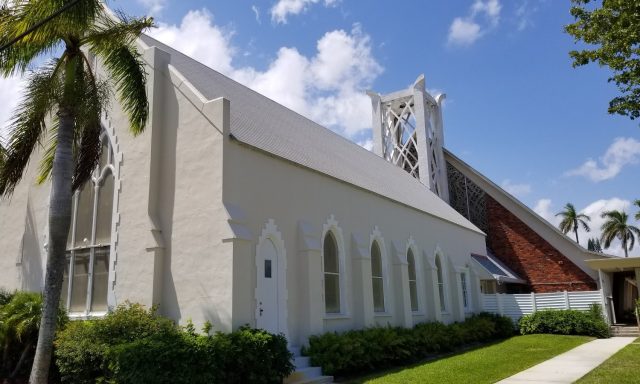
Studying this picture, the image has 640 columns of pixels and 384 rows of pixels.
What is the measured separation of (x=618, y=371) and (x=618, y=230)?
6135 centimetres

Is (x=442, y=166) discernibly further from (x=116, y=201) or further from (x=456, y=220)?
(x=116, y=201)

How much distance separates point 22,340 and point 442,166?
3014cm

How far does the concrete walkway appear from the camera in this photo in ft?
42.9

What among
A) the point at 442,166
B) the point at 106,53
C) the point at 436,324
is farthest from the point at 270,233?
the point at 442,166

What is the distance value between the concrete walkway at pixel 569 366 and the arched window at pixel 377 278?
5890 millimetres

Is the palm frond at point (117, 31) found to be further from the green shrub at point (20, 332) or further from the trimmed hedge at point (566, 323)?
the trimmed hedge at point (566, 323)

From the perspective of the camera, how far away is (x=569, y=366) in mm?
15305

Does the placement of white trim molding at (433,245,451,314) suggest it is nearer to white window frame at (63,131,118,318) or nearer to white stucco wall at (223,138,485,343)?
white stucco wall at (223,138,485,343)

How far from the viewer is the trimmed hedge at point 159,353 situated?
1025cm

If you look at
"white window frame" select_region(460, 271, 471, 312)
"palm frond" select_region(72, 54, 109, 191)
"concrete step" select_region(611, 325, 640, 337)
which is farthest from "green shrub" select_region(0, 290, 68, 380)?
"concrete step" select_region(611, 325, 640, 337)

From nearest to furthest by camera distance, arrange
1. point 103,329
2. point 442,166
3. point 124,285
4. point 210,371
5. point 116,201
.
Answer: point 210,371, point 103,329, point 124,285, point 116,201, point 442,166

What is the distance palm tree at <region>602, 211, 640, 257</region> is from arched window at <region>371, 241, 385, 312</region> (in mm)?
58334

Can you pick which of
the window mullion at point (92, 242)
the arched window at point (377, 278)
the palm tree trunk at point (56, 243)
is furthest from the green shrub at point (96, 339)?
the arched window at point (377, 278)

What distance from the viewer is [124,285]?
14.3 m
